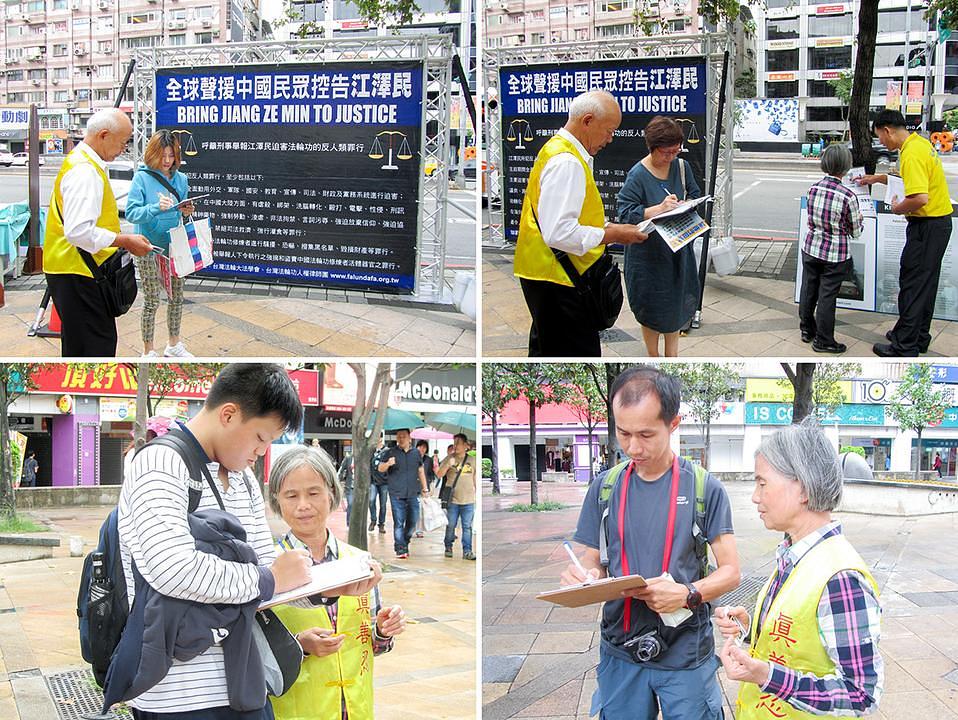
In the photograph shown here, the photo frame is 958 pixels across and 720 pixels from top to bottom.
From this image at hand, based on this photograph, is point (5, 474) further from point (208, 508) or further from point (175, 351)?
point (208, 508)

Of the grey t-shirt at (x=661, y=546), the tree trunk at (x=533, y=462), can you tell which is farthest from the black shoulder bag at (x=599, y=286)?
the tree trunk at (x=533, y=462)

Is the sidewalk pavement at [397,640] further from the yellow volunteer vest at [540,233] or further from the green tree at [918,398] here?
the green tree at [918,398]

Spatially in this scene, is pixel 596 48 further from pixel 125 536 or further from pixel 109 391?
pixel 109 391

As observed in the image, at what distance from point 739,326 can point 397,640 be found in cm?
342

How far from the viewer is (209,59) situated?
8.34 metres

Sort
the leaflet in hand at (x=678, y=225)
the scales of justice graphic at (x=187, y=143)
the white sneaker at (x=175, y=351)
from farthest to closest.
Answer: the scales of justice graphic at (x=187, y=143) → the white sneaker at (x=175, y=351) → the leaflet in hand at (x=678, y=225)

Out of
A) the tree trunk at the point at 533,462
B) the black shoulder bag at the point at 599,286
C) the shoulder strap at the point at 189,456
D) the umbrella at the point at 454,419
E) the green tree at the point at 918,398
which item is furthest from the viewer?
the umbrella at the point at 454,419

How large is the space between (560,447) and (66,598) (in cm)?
712

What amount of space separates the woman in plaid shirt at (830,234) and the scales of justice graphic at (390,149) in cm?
353

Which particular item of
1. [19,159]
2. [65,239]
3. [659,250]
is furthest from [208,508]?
[19,159]

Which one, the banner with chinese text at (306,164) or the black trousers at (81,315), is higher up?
the banner with chinese text at (306,164)

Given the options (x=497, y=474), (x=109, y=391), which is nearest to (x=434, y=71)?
(x=497, y=474)

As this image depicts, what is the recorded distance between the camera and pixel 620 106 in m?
8.70

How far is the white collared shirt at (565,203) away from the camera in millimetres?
3369
